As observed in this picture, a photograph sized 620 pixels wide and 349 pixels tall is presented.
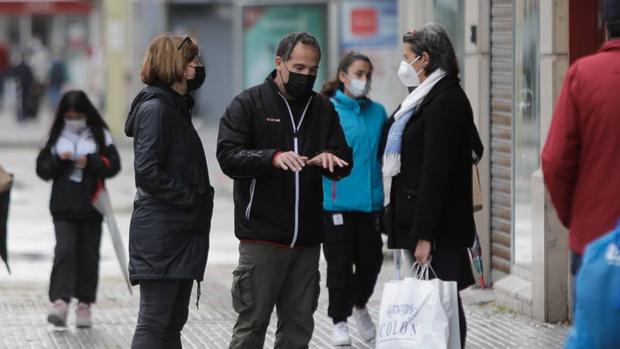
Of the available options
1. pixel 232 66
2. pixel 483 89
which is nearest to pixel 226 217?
pixel 483 89

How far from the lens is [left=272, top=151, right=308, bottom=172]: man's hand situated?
21.7ft

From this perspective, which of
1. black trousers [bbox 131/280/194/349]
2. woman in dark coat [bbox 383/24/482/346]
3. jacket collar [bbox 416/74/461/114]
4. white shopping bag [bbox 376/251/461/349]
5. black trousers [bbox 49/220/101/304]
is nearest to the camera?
white shopping bag [bbox 376/251/461/349]

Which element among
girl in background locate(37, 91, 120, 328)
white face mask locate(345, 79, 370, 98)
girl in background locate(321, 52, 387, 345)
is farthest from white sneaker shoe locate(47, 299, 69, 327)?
white face mask locate(345, 79, 370, 98)

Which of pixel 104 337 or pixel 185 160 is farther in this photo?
pixel 104 337

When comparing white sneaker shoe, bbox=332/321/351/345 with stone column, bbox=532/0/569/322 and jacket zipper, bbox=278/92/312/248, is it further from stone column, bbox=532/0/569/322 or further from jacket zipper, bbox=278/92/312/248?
jacket zipper, bbox=278/92/312/248

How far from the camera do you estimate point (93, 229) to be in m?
10.2

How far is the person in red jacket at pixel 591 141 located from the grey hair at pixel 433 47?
136 cm

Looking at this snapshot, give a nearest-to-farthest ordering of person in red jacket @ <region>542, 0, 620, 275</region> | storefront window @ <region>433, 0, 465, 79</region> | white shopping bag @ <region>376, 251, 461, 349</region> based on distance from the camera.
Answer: person in red jacket @ <region>542, 0, 620, 275</region>, white shopping bag @ <region>376, 251, 461, 349</region>, storefront window @ <region>433, 0, 465, 79</region>

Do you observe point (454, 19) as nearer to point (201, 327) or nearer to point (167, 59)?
point (201, 327)

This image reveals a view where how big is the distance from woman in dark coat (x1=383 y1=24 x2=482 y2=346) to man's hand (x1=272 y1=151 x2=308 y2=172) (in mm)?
562

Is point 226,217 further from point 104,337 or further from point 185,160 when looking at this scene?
point 185,160

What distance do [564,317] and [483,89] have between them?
7.57 feet

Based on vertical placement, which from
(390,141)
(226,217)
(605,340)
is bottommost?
(226,217)

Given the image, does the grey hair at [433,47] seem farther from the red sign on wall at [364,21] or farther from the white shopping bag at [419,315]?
the red sign on wall at [364,21]
